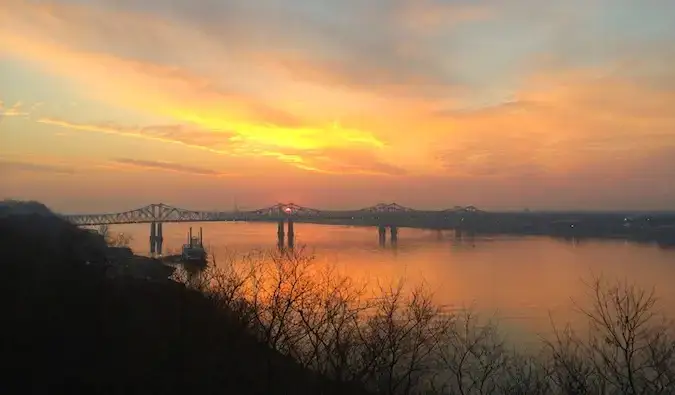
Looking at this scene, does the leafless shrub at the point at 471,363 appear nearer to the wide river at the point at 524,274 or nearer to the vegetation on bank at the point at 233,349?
the vegetation on bank at the point at 233,349

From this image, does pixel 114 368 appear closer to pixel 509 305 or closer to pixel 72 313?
pixel 72 313

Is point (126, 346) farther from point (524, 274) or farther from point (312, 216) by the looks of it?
point (312, 216)

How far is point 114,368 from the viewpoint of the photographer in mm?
2207

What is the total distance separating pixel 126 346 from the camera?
2.40m

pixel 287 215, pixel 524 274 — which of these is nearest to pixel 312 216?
pixel 287 215

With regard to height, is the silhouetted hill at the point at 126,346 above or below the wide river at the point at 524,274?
above

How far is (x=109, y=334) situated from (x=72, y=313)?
0.81 ft

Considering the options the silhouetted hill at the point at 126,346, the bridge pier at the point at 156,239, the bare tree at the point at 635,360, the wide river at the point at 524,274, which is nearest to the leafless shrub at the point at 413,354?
the bare tree at the point at 635,360

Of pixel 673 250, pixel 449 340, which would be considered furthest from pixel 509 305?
pixel 673 250

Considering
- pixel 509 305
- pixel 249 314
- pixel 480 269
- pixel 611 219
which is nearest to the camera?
pixel 249 314

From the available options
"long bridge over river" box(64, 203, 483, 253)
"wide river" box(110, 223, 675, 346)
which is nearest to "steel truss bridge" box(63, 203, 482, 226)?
"long bridge over river" box(64, 203, 483, 253)

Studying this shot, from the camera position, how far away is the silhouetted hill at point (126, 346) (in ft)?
6.97

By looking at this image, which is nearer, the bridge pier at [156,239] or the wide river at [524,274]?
the wide river at [524,274]

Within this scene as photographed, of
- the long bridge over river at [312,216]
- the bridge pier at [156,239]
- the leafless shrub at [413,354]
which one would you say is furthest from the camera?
the long bridge over river at [312,216]
